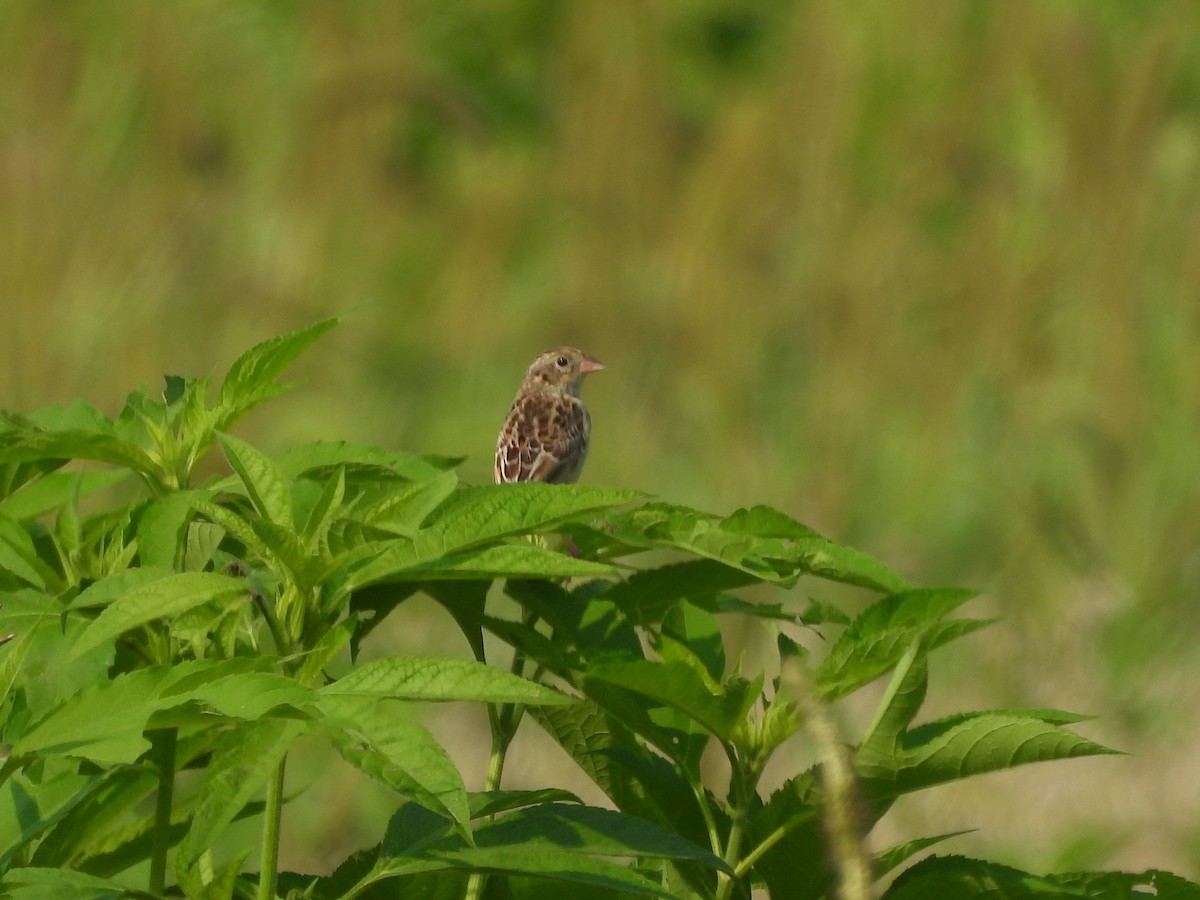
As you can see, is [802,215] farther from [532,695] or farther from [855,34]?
[532,695]

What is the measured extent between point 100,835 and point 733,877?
31.9 inches

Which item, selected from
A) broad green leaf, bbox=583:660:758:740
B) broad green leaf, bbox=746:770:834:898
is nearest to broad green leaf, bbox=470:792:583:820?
broad green leaf, bbox=583:660:758:740

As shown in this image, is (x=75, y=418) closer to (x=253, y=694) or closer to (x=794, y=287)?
(x=253, y=694)

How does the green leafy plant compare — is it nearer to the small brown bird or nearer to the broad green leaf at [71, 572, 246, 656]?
the broad green leaf at [71, 572, 246, 656]

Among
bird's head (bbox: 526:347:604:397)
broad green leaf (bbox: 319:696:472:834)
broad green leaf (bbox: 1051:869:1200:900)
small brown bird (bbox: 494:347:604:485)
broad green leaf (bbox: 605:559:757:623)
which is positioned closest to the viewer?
broad green leaf (bbox: 319:696:472:834)

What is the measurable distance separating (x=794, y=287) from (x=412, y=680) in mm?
8150

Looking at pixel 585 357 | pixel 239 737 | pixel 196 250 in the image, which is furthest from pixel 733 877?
pixel 196 250

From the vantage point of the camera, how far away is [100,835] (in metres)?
2.13

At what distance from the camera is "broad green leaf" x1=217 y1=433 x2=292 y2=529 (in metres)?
1.75

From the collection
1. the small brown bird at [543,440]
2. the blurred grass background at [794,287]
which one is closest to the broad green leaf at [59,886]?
the small brown bird at [543,440]

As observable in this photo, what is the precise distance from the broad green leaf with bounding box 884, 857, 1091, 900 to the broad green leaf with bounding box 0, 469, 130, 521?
3.37 feet

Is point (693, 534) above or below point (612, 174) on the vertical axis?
below

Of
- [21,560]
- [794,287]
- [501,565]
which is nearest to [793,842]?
[501,565]

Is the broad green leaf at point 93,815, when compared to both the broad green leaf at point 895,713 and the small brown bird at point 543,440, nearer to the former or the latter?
the broad green leaf at point 895,713
